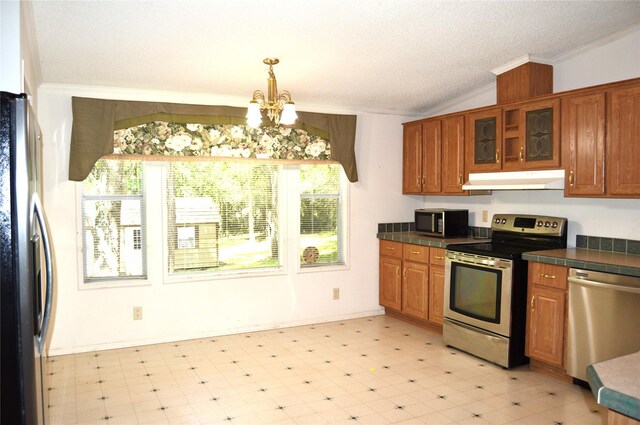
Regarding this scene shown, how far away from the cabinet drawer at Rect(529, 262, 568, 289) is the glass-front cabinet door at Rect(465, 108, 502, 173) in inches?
42.0

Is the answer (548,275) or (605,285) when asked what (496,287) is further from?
(605,285)

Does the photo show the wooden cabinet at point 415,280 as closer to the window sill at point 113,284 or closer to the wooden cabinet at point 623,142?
the wooden cabinet at point 623,142

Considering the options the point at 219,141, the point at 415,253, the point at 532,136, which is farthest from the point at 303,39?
the point at 415,253

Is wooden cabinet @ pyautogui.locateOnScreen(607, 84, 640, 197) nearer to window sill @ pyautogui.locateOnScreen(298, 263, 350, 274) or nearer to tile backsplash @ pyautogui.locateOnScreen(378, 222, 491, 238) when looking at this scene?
tile backsplash @ pyautogui.locateOnScreen(378, 222, 491, 238)

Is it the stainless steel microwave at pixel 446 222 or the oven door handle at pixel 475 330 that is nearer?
the oven door handle at pixel 475 330

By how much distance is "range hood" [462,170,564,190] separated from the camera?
3.98m

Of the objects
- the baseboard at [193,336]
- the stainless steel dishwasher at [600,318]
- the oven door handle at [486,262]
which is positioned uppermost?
the oven door handle at [486,262]

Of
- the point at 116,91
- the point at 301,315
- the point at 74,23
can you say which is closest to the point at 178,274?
the point at 301,315

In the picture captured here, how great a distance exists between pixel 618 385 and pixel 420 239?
376cm

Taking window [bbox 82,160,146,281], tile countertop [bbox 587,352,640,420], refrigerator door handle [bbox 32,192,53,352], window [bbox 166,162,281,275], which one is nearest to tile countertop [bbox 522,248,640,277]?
tile countertop [bbox 587,352,640,420]

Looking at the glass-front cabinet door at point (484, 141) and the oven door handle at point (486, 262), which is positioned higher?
the glass-front cabinet door at point (484, 141)

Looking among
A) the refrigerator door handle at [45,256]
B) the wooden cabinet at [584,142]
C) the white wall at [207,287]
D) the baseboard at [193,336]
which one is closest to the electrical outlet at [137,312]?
the white wall at [207,287]

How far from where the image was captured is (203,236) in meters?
4.94

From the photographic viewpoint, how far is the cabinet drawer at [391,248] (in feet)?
17.9
